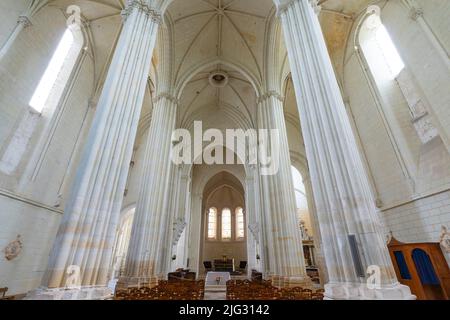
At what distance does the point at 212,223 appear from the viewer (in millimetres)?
27391

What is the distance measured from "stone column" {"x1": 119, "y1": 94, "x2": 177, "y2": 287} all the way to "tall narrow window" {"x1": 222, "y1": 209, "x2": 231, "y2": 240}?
17223 millimetres

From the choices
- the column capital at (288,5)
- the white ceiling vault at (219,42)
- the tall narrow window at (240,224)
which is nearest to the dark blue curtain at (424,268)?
the column capital at (288,5)

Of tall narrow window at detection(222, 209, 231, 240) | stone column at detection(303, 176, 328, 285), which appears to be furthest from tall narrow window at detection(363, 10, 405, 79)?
tall narrow window at detection(222, 209, 231, 240)

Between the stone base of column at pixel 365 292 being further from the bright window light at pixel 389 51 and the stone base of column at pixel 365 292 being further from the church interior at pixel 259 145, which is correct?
the bright window light at pixel 389 51

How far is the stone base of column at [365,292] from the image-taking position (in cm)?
306

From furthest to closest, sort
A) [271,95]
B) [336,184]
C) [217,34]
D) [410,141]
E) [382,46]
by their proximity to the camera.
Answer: [217,34], [271,95], [382,46], [410,141], [336,184]

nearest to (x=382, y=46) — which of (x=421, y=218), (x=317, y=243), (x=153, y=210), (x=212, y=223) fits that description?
(x=421, y=218)

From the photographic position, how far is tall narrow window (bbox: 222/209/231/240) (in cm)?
2659

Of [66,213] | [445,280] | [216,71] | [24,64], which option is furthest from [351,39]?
[24,64]

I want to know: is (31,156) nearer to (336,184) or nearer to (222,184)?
(336,184)

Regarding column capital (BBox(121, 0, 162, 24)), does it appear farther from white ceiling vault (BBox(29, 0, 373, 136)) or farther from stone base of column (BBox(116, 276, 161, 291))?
stone base of column (BBox(116, 276, 161, 291))

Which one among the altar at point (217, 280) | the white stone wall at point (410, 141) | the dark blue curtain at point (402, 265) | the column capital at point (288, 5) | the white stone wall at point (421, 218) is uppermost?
the column capital at point (288, 5)

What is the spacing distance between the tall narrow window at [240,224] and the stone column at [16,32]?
25192 millimetres

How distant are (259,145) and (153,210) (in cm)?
636
